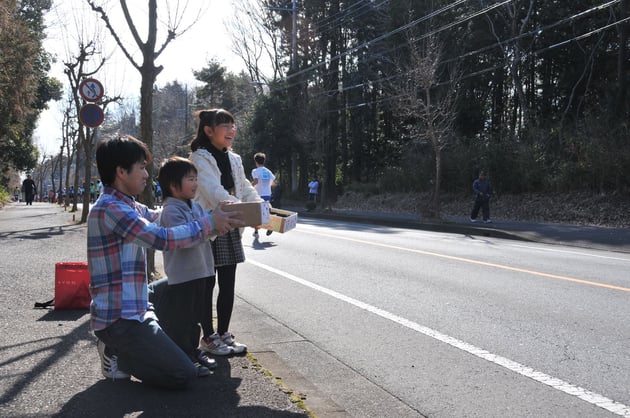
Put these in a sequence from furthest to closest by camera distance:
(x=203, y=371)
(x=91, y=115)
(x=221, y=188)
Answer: (x=91, y=115)
(x=221, y=188)
(x=203, y=371)

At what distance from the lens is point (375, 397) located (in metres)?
4.09

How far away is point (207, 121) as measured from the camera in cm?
469

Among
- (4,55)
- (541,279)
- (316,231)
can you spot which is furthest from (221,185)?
(4,55)

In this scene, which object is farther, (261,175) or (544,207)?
(544,207)

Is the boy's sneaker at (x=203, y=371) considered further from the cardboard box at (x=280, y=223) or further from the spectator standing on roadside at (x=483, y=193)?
the spectator standing on roadside at (x=483, y=193)

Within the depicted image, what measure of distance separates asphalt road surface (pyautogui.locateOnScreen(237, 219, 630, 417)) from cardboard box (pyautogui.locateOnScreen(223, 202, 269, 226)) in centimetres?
128

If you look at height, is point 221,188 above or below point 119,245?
above

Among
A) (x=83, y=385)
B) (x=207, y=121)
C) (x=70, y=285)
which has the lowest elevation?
(x=83, y=385)

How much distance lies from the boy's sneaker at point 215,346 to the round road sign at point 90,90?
33.3ft

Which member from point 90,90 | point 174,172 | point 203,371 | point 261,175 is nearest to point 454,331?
point 203,371

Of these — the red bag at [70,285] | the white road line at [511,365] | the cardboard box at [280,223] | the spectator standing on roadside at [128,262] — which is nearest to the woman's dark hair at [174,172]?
the spectator standing on roadside at [128,262]

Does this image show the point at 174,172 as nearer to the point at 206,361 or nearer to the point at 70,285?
the point at 206,361

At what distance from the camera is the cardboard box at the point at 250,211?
147 inches

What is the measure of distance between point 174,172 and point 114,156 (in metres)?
0.48
